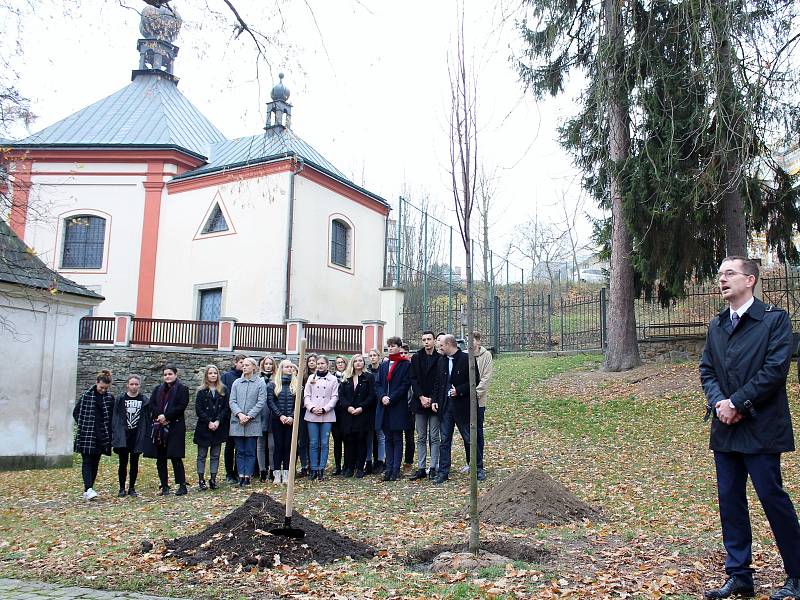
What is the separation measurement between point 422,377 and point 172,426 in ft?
11.2

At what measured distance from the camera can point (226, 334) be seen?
21844 millimetres

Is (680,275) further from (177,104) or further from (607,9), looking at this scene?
(177,104)

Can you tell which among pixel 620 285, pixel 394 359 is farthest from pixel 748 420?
pixel 620 285

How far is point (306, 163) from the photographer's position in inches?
999

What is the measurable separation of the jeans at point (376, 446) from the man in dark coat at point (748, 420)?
637 cm

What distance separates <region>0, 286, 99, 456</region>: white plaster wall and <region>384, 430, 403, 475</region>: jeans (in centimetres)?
772

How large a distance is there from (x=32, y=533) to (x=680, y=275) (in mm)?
14287

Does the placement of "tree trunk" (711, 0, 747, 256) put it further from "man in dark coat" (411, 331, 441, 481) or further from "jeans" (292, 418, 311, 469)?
"jeans" (292, 418, 311, 469)

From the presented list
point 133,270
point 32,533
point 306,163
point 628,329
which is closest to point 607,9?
point 628,329

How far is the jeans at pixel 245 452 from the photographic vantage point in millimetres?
9711

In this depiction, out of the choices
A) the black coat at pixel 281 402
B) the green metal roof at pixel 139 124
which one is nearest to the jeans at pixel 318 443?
the black coat at pixel 281 402

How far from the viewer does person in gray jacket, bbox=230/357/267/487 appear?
9672mm

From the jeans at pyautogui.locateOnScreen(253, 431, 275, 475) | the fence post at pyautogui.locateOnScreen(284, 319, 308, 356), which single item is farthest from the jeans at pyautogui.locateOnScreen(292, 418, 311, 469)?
the fence post at pyautogui.locateOnScreen(284, 319, 308, 356)

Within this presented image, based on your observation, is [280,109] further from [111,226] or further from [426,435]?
[426,435]
